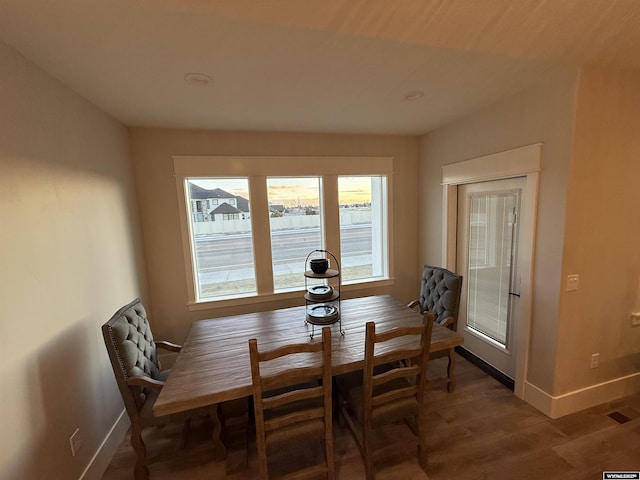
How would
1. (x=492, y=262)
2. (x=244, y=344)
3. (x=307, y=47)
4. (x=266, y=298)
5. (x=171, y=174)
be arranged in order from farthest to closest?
(x=266, y=298) < (x=171, y=174) < (x=492, y=262) < (x=244, y=344) < (x=307, y=47)

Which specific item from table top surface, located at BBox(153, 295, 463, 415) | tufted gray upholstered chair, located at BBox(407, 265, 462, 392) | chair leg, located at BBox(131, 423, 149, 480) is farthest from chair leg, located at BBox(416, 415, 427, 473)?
chair leg, located at BBox(131, 423, 149, 480)

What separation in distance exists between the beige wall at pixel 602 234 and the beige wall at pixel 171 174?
6.02ft

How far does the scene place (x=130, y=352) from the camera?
1.64 metres

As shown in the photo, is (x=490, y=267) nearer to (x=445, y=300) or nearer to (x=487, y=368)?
(x=445, y=300)

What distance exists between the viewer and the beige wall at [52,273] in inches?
48.9

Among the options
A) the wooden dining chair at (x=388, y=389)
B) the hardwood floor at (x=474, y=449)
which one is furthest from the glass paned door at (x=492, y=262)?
the wooden dining chair at (x=388, y=389)

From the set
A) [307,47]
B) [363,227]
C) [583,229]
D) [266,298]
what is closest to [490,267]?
[583,229]

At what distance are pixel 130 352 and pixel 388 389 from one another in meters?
1.66

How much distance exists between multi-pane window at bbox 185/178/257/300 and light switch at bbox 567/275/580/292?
9.16 ft

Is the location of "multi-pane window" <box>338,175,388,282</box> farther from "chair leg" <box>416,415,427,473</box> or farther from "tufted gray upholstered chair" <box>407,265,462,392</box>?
"chair leg" <box>416,415,427,473</box>

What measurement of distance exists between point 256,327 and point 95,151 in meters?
1.81

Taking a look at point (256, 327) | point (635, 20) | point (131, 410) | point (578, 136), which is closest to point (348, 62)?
point (635, 20)

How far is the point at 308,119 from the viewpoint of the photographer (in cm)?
258

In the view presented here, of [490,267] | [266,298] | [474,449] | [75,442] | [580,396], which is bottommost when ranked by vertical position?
[474,449]
